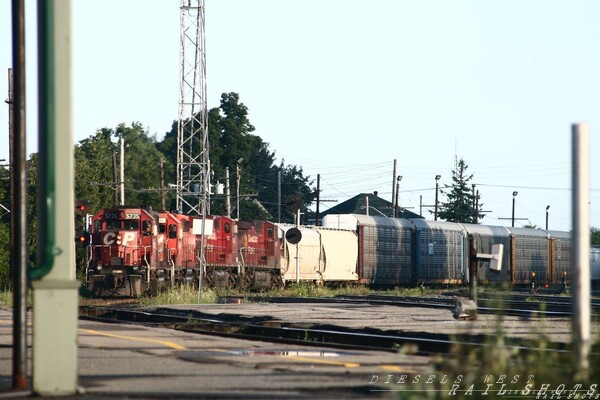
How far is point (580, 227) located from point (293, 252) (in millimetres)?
37215

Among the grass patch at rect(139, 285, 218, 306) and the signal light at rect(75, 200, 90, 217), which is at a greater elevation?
the signal light at rect(75, 200, 90, 217)

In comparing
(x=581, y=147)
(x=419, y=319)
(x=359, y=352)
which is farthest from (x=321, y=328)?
(x=581, y=147)

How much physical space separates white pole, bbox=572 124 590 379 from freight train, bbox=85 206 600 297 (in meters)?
21.5

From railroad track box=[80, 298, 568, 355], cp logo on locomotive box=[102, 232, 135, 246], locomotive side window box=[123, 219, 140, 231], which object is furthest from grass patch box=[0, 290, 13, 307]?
railroad track box=[80, 298, 568, 355]

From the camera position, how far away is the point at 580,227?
24.9 feet

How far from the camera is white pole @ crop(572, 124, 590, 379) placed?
759 centimetres

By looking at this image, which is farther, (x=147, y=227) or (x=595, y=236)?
(x=595, y=236)

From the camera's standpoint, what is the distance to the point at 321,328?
60.6 ft

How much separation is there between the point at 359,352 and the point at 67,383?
529 cm

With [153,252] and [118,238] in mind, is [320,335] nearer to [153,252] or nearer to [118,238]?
[153,252]

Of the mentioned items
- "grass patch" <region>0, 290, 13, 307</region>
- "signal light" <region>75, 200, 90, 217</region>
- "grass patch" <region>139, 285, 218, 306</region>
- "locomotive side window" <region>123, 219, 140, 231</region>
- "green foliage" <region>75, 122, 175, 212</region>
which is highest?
→ "green foliage" <region>75, 122, 175, 212</region>

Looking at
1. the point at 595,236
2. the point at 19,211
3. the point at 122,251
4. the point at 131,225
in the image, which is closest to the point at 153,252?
the point at 122,251

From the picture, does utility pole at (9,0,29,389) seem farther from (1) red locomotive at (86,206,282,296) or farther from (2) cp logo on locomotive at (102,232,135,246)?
(2) cp logo on locomotive at (102,232,135,246)

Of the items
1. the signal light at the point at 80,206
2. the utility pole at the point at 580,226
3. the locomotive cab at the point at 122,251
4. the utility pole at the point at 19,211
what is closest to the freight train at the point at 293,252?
the locomotive cab at the point at 122,251
